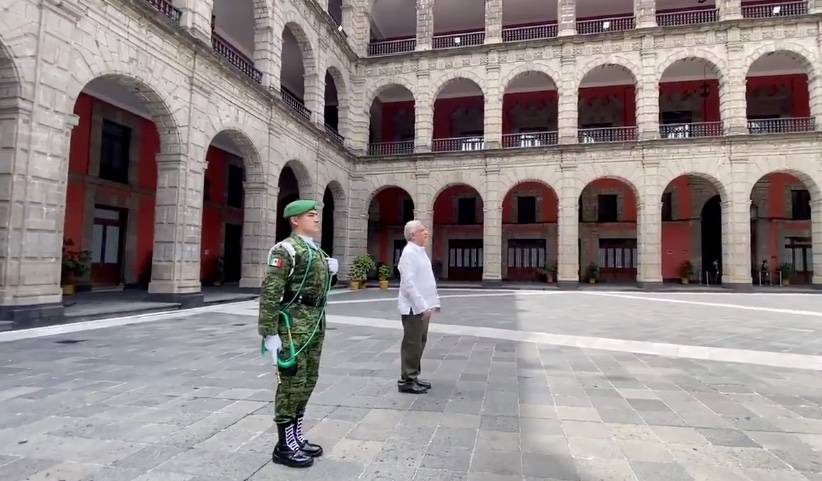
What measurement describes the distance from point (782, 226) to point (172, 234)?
27.8 metres

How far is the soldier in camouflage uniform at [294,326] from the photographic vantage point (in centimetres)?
281

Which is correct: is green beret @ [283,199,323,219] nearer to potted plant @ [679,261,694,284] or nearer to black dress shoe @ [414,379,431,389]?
black dress shoe @ [414,379,431,389]

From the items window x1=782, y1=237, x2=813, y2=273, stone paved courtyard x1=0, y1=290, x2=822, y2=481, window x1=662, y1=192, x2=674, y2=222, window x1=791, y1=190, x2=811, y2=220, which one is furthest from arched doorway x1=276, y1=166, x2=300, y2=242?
window x1=791, y1=190, x2=811, y2=220

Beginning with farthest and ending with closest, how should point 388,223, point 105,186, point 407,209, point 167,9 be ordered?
point 388,223
point 407,209
point 105,186
point 167,9

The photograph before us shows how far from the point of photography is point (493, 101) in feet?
70.8

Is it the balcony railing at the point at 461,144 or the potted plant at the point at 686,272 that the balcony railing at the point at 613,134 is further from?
the potted plant at the point at 686,272

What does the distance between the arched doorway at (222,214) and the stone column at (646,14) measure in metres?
18.8

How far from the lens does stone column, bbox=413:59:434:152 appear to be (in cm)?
2217

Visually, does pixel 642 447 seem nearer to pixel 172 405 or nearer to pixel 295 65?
pixel 172 405

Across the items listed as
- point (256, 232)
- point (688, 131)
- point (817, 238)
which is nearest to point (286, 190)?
point (256, 232)

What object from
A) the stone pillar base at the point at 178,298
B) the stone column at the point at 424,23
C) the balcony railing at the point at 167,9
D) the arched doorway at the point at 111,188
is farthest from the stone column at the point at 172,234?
the stone column at the point at 424,23

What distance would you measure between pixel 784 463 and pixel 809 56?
2338 centimetres

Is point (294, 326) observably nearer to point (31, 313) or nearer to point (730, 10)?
point (31, 313)

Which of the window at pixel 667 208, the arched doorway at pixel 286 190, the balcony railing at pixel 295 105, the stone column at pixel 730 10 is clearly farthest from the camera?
the arched doorway at pixel 286 190
